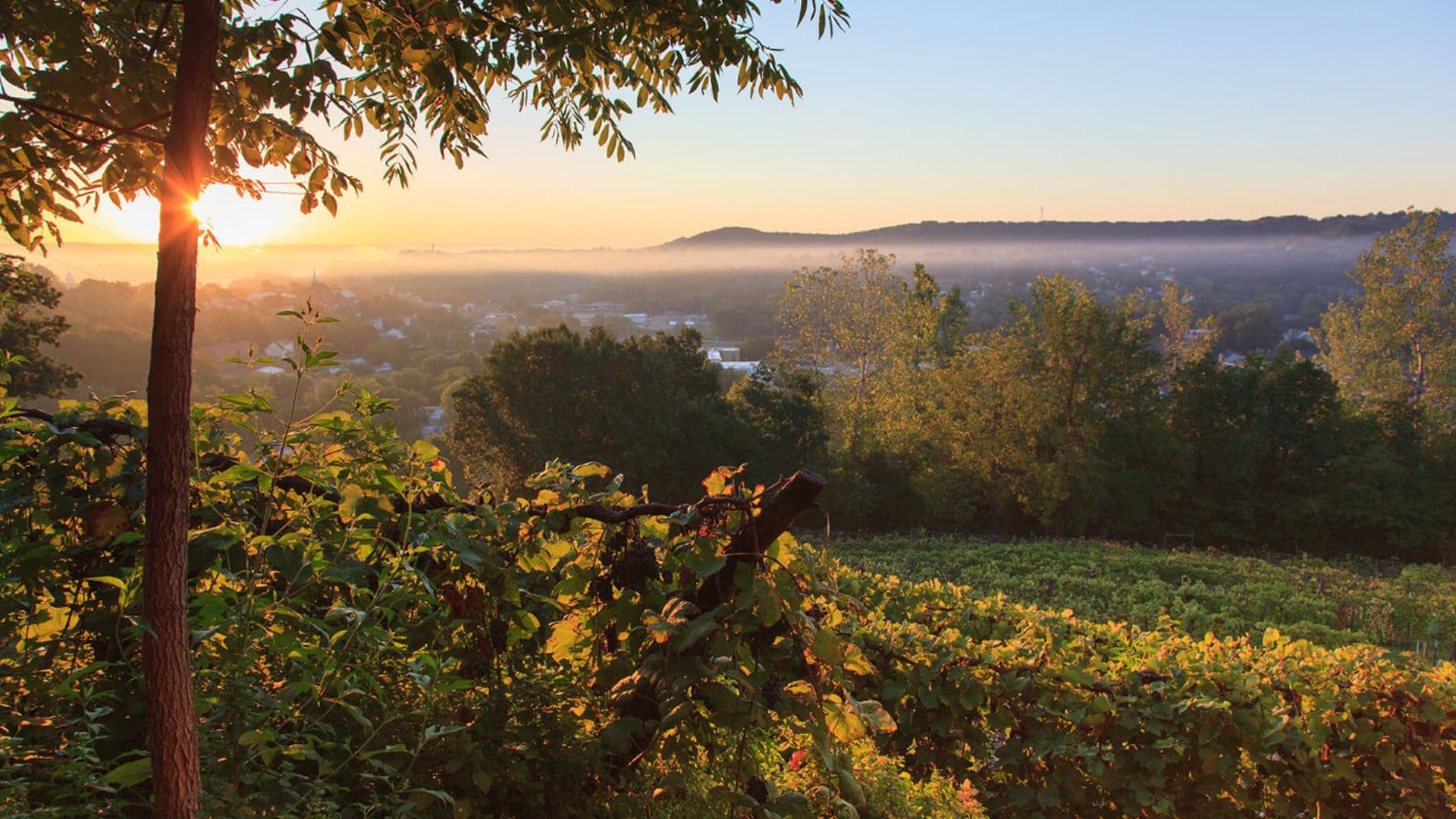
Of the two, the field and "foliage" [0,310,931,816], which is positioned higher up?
"foliage" [0,310,931,816]

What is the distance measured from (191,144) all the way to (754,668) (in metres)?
1.40

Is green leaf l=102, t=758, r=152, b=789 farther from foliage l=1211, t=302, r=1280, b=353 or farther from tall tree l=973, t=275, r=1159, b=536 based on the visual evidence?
foliage l=1211, t=302, r=1280, b=353

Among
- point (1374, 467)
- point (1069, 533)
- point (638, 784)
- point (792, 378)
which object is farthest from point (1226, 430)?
point (638, 784)

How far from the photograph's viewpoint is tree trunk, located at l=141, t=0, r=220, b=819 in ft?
4.13

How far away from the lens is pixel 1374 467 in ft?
97.0

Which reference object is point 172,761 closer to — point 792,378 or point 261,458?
point 261,458

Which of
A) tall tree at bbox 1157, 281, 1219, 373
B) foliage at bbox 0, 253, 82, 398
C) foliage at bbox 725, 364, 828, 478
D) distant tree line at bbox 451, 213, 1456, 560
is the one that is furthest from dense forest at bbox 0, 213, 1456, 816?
tall tree at bbox 1157, 281, 1219, 373

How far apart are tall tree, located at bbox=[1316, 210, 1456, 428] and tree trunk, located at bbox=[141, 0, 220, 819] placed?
54981 millimetres

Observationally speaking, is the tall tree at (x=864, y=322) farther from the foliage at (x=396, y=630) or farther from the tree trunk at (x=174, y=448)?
the tree trunk at (x=174, y=448)

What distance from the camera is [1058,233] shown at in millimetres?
150625

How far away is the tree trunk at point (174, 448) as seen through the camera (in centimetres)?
126

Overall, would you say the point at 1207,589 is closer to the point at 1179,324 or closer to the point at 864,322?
the point at 864,322

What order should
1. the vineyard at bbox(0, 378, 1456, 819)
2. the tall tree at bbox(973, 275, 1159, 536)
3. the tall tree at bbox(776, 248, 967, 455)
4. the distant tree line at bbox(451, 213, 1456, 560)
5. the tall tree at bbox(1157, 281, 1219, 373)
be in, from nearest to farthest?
the vineyard at bbox(0, 378, 1456, 819) < the distant tree line at bbox(451, 213, 1456, 560) < the tall tree at bbox(973, 275, 1159, 536) < the tall tree at bbox(776, 248, 967, 455) < the tall tree at bbox(1157, 281, 1219, 373)

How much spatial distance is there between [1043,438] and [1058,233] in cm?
13615
